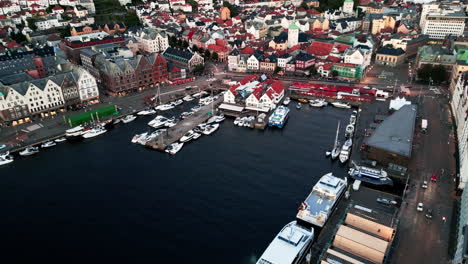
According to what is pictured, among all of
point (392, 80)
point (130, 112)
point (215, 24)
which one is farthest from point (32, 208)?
point (215, 24)

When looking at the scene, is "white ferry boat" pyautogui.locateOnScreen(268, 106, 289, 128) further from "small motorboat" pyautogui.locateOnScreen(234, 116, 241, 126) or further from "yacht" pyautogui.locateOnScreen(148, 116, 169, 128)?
"yacht" pyautogui.locateOnScreen(148, 116, 169, 128)

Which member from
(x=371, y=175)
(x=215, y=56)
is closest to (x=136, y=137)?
(x=371, y=175)

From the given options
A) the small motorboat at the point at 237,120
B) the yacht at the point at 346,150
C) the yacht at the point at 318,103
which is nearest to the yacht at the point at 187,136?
the small motorboat at the point at 237,120

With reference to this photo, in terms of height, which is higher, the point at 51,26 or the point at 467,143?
the point at 51,26

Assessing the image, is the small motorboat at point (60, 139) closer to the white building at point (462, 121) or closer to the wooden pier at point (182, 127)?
the wooden pier at point (182, 127)

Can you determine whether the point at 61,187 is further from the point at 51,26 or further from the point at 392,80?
the point at 51,26

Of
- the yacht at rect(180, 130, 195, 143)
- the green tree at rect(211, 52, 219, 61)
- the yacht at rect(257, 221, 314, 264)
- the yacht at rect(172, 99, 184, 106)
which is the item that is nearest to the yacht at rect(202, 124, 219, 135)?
the yacht at rect(180, 130, 195, 143)
